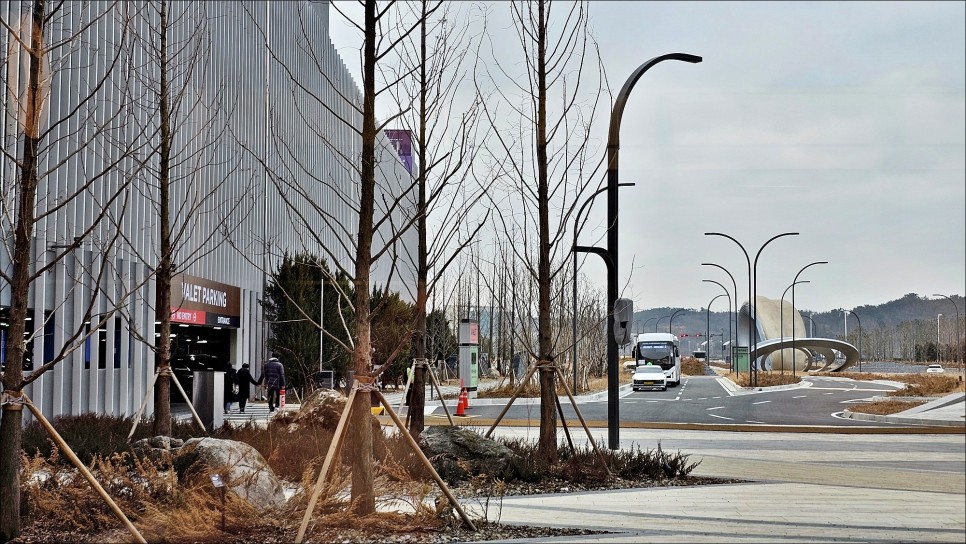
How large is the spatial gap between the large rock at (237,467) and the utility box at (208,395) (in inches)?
334

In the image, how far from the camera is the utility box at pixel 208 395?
18.1m

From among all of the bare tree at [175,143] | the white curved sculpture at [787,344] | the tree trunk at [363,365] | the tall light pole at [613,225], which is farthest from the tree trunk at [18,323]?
the white curved sculpture at [787,344]

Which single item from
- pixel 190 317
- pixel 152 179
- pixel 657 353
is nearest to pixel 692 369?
pixel 657 353

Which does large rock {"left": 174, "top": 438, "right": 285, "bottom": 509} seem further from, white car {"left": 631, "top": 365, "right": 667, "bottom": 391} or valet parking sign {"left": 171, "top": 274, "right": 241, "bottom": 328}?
white car {"left": 631, "top": 365, "right": 667, "bottom": 391}

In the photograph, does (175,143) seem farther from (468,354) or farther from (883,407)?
(883,407)

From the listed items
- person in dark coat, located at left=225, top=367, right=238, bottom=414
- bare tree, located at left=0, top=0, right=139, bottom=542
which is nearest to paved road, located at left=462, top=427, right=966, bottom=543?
bare tree, located at left=0, top=0, right=139, bottom=542

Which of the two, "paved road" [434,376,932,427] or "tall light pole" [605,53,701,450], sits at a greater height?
"tall light pole" [605,53,701,450]

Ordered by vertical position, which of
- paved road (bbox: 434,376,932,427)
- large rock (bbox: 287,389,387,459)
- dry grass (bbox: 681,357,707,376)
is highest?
large rock (bbox: 287,389,387,459)

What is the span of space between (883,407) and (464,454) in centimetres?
1947

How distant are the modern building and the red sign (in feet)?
0.34

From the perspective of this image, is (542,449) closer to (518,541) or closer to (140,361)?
(518,541)

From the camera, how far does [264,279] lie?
143 ft

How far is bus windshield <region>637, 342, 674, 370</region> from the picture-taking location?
5981 cm

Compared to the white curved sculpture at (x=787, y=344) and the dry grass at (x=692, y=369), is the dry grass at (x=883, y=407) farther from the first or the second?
the dry grass at (x=692, y=369)
